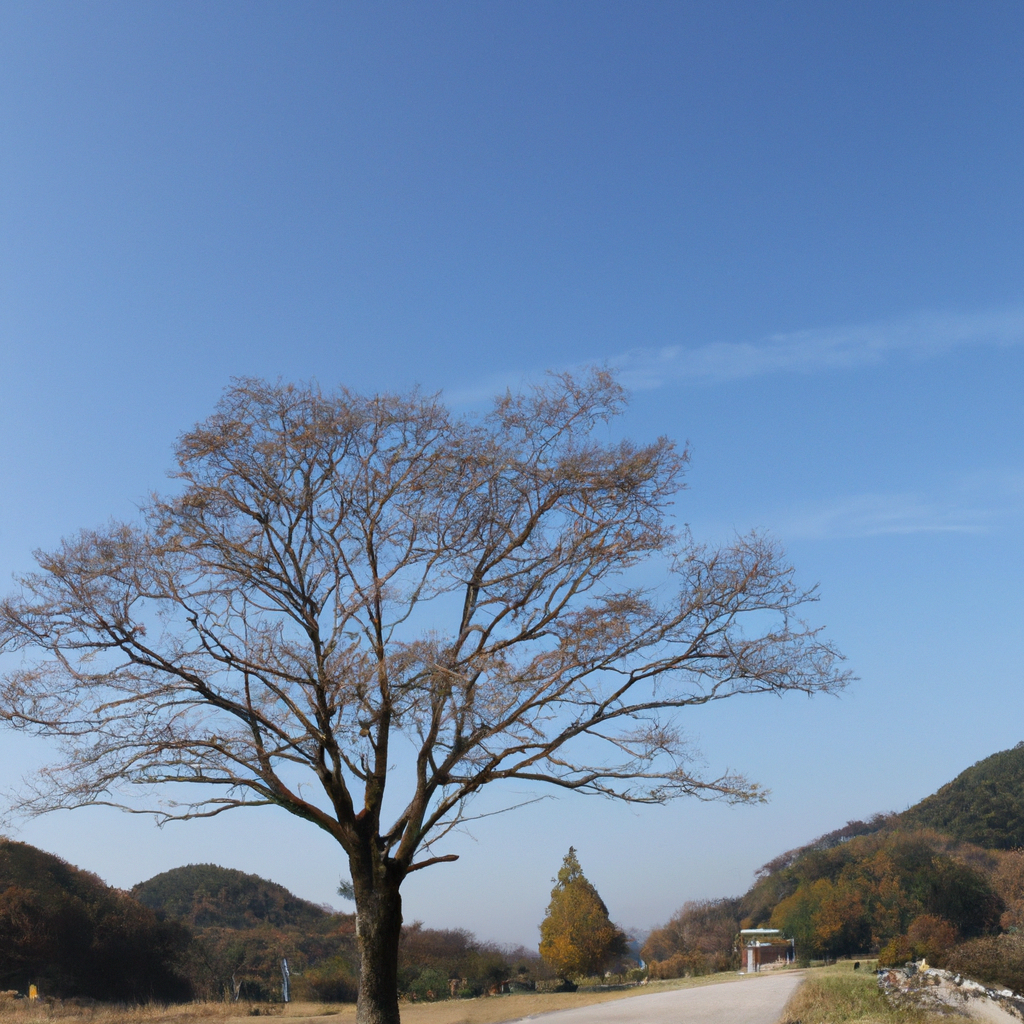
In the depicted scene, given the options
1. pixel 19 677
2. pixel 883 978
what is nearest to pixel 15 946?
pixel 19 677

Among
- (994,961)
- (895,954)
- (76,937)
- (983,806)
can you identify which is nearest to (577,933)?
(895,954)

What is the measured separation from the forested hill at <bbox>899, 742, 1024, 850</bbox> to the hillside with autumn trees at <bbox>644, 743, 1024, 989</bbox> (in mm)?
82

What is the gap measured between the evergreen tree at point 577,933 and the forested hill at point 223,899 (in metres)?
26.2

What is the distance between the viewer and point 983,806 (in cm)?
5519

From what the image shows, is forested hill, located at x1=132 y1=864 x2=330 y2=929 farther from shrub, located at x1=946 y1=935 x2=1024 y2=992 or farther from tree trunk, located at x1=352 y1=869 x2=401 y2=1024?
shrub, located at x1=946 y1=935 x2=1024 y2=992

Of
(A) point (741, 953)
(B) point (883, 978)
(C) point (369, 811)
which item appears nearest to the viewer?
(C) point (369, 811)

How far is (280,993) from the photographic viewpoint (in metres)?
30.2

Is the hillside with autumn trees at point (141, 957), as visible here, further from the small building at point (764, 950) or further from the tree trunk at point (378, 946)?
the tree trunk at point (378, 946)

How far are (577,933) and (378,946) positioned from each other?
20015 mm

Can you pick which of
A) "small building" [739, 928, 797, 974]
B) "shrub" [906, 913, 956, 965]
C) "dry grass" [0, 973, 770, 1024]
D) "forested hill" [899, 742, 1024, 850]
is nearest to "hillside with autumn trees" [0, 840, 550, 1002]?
"dry grass" [0, 973, 770, 1024]

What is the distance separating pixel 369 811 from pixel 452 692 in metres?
2.78

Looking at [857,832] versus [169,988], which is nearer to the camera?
[169,988]

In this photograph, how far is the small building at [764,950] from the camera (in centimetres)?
3073

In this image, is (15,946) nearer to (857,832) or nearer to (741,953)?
(741,953)
